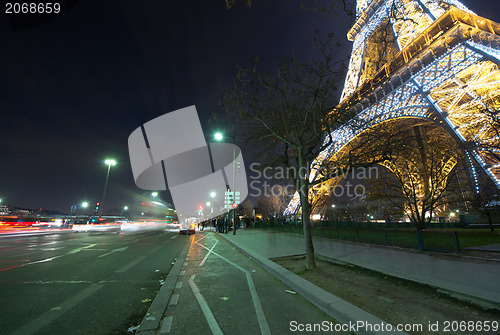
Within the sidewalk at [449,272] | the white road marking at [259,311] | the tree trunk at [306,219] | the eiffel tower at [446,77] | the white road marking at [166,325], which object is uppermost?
the eiffel tower at [446,77]

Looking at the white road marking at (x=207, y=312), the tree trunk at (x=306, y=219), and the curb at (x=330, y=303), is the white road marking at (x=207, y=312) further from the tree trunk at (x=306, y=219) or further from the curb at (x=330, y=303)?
the tree trunk at (x=306, y=219)

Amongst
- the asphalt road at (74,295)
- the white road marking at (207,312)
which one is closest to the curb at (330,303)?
the white road marking at (207,312)

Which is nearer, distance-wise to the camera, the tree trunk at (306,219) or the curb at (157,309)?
the curb at (157,309)

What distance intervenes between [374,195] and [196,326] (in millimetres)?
17904

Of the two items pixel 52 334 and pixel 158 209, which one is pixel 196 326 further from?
A: pixel 158 209

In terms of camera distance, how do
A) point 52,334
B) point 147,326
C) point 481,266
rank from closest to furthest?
point 52,334
point 147,326
point 481,266

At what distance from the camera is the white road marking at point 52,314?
138 inches

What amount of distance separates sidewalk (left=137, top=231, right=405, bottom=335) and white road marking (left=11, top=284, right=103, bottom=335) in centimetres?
158

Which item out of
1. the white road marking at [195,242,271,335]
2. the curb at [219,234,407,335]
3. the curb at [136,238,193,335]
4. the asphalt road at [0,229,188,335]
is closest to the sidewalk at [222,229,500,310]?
the curb at [219,234,407,335]

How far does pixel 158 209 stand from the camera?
10062 centimetres

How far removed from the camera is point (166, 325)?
3.77m

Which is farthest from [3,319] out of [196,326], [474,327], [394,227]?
[394,227]

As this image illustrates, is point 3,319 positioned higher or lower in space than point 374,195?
lower

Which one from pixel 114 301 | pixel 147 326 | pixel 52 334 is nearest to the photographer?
pixel 52 334
